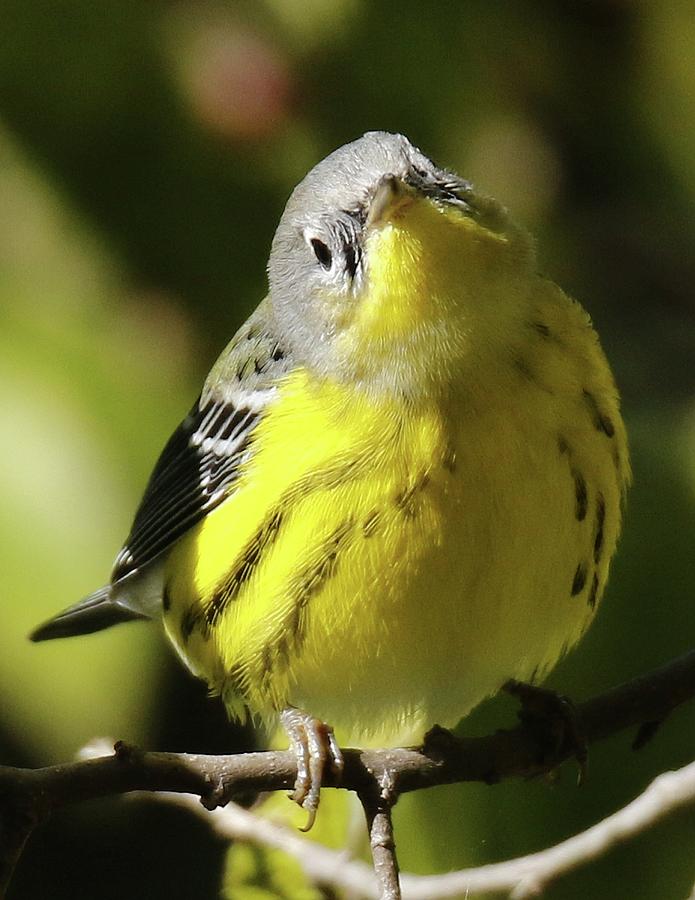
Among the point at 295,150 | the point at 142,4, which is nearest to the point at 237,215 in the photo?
the point at 295,150

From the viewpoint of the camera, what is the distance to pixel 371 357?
2080mm

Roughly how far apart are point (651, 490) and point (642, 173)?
0.92m

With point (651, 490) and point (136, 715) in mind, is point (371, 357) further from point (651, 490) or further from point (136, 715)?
point (136, 715)

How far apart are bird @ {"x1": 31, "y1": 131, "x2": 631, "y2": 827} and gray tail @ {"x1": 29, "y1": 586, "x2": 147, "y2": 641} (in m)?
0.03

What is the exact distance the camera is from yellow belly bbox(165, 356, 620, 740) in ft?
6.55

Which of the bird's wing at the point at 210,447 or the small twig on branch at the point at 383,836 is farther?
the bird's wing at the point at 210,447

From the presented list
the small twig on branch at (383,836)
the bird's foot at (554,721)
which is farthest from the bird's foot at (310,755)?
the bird's foot at (554,721)

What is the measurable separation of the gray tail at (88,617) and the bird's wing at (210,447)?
91mm

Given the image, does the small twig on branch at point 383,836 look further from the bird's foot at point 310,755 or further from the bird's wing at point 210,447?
the bird's wing at point 210,447

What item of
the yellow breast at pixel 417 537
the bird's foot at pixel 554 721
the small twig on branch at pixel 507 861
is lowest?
the small twig on branch at pixel 507 861

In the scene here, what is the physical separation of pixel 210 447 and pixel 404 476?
1.97ft

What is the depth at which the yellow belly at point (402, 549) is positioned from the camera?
1995 millimetres

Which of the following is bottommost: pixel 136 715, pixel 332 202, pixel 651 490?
pixel 136 715

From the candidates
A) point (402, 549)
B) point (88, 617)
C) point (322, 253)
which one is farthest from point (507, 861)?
point (88, 617)
